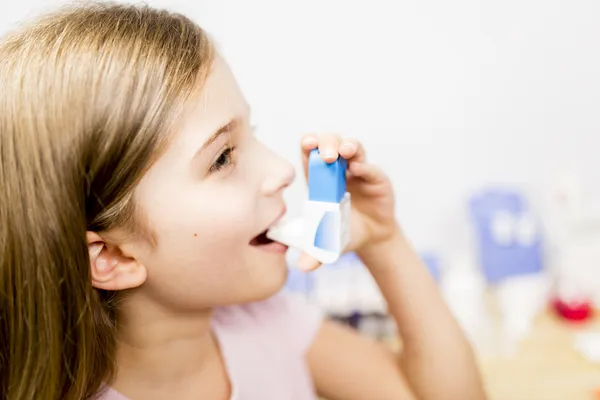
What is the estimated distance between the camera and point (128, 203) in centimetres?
54

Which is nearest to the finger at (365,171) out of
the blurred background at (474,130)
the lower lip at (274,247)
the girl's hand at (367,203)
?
the girl's hand at (367,203)

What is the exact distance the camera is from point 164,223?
552mm

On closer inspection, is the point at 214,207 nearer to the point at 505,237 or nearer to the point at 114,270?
the point at 114,270

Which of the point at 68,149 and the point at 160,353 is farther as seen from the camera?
the point at 160,353

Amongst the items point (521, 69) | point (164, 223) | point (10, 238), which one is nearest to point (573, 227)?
point (521, 69)

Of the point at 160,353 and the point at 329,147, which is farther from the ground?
the point at 329,147

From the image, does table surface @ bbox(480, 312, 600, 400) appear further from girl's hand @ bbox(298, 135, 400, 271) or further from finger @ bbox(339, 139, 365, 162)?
finger @ bbox(339, 139, 365, 162)

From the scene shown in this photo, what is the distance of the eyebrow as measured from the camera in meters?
0.54

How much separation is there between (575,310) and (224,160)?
736mm

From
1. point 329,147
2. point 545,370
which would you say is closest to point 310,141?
point 329,147

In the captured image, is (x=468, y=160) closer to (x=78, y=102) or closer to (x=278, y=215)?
(x=278, y=215)

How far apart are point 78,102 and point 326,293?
594mm

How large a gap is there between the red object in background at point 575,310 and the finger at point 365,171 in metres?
0.56

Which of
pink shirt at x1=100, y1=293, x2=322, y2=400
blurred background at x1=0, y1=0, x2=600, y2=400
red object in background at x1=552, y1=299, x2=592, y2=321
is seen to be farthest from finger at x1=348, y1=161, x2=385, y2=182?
red object in background at x1=552, y1=299, x2=592, y2=321
